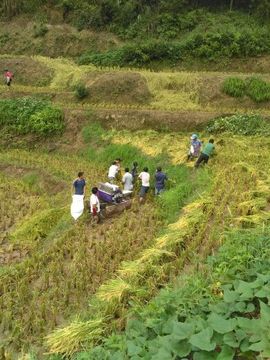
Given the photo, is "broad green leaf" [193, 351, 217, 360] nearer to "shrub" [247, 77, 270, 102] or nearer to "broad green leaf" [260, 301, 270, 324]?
"broad green leaf" [260, 301, 270, 324]

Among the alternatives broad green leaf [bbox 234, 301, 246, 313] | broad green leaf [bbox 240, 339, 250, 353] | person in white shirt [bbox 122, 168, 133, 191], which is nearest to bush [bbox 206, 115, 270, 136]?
person in white shirt [bbox 122, 168, 133, 191]

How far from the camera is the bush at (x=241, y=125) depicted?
16984 mm

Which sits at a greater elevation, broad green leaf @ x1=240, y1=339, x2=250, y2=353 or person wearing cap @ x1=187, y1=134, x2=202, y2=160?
broad green leaf @ x1=240, y1=339, x2=250, y2=353

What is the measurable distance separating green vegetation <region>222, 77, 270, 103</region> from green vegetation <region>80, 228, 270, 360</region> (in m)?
15.1

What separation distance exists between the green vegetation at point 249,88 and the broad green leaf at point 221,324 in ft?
58.8

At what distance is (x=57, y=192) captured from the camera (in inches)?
575

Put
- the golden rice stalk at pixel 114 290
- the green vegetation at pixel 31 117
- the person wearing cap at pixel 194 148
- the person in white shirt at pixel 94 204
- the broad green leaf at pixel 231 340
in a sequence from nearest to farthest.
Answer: the broad green leaf at pixel 231 340
the golden rice stalk at pixel 114 290
the person in white shirt at pixel 94 204
the person wearing cap at pixel 194 148
the green vegetation at pixel 31 117

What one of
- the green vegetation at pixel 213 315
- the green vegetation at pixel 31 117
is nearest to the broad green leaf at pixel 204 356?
the green vegetation at pixel 213 315

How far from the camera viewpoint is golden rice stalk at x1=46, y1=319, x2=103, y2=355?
6.02m

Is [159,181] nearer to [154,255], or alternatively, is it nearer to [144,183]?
[144,183]

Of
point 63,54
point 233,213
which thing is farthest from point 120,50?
point 233,213

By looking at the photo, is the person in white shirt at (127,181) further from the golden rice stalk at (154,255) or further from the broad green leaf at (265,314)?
the broad green leaf at (265,314)

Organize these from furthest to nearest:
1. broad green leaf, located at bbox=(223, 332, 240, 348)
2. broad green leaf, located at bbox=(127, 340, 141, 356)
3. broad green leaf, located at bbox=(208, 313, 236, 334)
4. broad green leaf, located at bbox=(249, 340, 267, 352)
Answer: broad green leaf, located at bbox=(127, 340, 141, 356) < broad green leaf, located at bbox=(208, 313, 236, 334) < broad green leaf, located at bbox=(223, 332, 240, 348) < broad green leaf, located at bbox=(249, 340, 267, 352)

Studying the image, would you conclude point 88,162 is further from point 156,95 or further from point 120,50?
point 120,50
